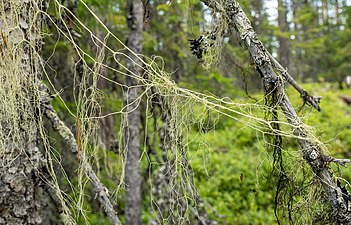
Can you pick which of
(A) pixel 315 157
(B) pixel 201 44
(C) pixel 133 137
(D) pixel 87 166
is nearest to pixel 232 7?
(B) pixel 201 44

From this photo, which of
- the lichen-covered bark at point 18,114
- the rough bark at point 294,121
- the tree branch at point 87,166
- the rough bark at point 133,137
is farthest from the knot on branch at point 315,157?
the rough bark at point 133,137

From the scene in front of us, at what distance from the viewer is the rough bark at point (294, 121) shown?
161 centimetres

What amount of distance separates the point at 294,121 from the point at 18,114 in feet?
4.02

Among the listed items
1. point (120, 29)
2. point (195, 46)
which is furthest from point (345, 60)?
point (195, 46)

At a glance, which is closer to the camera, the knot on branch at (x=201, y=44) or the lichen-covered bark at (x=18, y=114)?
the lichen-covered bark at (x=18, y=114)

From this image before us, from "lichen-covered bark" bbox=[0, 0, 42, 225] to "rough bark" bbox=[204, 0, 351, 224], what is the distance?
0.89m

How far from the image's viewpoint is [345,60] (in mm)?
17156

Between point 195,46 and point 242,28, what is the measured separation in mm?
303

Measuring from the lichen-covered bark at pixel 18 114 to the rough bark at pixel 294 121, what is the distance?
89 centimetres

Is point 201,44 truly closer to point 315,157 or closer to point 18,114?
point 315,157

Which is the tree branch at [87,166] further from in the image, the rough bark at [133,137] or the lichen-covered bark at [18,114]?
the rough bark at [133,137]

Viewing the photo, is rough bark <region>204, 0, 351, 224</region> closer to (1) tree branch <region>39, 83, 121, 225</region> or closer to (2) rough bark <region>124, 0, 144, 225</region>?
(1) tree branch <region>39, 83, 121, 225</region>

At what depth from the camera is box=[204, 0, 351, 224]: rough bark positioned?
5.29ft

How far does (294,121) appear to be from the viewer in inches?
64.2
